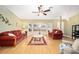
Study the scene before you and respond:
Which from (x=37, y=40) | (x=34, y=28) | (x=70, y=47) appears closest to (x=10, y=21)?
(x=34, y=28)

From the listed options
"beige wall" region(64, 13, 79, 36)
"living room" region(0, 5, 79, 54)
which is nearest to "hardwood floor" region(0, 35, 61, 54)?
"living room" region(0, 5, 79, 54)

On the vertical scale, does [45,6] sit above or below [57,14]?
above

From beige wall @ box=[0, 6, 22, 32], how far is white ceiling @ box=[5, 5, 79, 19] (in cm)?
10

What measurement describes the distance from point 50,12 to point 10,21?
111cm

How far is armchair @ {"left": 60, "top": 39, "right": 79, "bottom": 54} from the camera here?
10.3 feet

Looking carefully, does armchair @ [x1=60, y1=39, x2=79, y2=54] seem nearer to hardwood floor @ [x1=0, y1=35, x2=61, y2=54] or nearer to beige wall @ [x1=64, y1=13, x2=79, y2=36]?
hardwood floor @ [x1=0, y1=35, x2=61, y2=54]

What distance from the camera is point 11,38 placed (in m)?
3.27

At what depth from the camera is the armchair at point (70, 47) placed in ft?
10.3

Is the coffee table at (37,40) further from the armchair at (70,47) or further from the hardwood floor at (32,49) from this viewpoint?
the armchair at (70,47)
